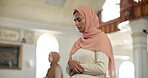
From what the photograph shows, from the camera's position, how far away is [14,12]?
9570mm

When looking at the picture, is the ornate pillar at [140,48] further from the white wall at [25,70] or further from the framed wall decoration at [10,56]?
the framed wall decoration at [10,56]

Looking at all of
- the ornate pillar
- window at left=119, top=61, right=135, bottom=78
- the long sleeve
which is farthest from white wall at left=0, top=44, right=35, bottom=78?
window at left=119, top=61, right=135, bottom=78

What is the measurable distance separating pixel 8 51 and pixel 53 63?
4319 mm

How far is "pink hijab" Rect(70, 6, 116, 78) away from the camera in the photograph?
203 centimetres

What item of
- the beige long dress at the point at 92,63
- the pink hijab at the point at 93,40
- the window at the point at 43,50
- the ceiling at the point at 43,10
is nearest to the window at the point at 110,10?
the ceiling at the point at 43,10

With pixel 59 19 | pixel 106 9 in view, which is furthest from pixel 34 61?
pixel 106 9

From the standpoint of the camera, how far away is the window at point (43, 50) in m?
10.2

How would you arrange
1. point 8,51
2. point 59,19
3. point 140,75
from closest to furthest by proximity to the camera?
1. point 140,75
2. point 8,51
3. point 59,19

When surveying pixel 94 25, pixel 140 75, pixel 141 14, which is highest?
pixel 141 14

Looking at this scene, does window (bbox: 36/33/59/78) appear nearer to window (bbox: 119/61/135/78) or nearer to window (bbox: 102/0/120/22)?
window (bbox: 102/0/120/22)

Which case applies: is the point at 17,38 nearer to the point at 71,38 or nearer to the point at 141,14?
the point at 71,38

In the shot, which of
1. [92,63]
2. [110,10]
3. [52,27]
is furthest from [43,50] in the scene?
[92,63]

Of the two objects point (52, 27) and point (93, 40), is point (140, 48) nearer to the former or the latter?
point (52, 27)

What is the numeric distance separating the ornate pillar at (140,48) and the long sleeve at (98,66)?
670 centimetres
